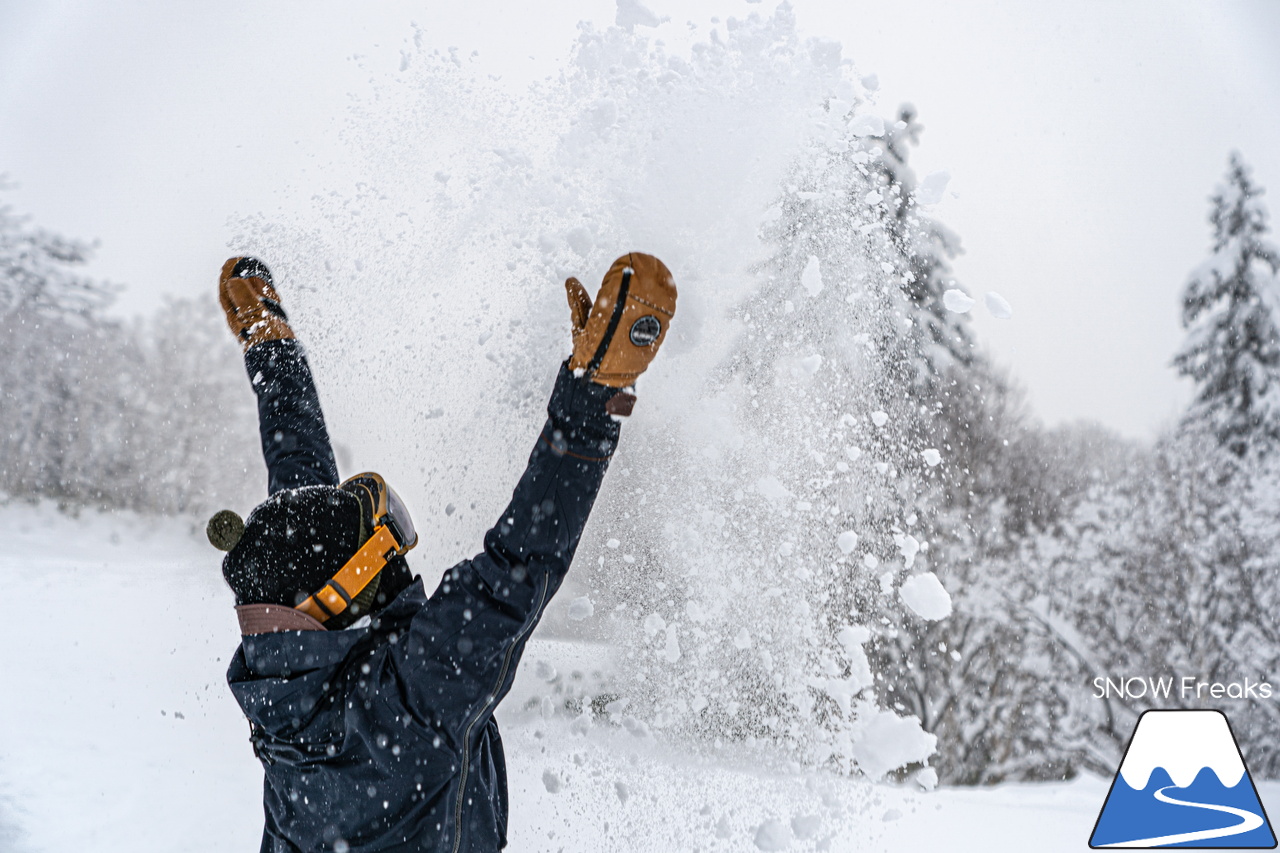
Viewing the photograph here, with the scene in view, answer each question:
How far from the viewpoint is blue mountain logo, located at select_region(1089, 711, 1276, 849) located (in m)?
4.47

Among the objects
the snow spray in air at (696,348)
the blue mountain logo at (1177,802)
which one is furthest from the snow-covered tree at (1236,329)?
the snow spray in air at (696,348)

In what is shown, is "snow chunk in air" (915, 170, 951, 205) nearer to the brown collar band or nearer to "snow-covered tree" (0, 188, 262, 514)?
the brown collar band

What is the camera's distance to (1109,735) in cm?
1046

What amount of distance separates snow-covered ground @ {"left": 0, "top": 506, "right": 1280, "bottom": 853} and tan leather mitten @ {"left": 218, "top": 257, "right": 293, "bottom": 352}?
1.93 m

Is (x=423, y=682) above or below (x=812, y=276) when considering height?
below

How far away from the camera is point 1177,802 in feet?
15.2

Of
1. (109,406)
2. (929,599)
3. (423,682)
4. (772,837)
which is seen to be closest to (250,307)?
(423,682)

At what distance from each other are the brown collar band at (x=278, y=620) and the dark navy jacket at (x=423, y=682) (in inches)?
0.5

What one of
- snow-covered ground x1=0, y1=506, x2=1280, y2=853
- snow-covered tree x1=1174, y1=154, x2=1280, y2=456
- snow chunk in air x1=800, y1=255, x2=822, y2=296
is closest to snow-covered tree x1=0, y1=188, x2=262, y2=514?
snow-covered ground x1=0, y1=506, x2=1280, y2=853

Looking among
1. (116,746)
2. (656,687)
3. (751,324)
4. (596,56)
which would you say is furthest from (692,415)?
(116,746)

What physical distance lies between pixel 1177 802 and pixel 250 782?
18.4ft

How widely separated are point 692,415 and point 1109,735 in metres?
10.4

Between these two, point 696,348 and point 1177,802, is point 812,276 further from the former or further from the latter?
point 1177,802

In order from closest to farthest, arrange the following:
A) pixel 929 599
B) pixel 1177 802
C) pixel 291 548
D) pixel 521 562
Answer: pixel 521 562, pixel 291 548, pixel 929 599, pixel 1177 802
